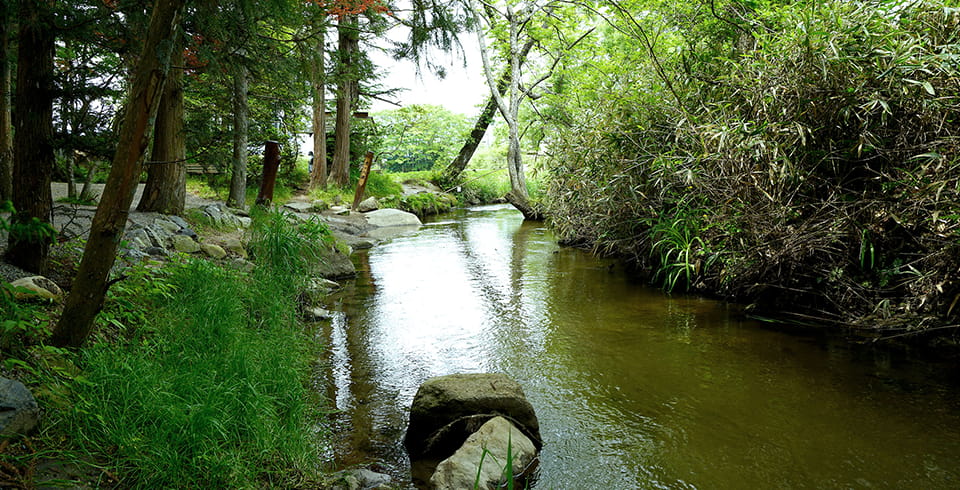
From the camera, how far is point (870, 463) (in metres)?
2.51

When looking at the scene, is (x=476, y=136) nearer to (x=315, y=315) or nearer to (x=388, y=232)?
(x=388, y=232)

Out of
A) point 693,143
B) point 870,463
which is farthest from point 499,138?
point 870,463

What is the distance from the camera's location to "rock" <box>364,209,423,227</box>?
12062 millimetres

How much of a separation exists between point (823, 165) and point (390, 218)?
30.1 ft

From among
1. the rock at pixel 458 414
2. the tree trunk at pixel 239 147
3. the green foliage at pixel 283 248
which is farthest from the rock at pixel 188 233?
the rock at pixel 458 414

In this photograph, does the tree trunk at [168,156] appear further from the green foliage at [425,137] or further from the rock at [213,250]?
the green foliage at [425,137]

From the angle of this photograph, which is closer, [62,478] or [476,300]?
[62,478]

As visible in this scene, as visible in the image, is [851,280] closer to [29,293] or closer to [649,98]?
[649,98]

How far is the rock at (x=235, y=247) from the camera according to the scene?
5773 millimetres

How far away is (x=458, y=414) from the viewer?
9.08ft

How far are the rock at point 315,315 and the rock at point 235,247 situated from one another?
1346 mm

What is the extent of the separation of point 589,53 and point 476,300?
35.2 feet

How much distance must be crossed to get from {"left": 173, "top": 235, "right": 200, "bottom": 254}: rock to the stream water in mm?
1543

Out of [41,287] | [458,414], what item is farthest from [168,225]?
[458,414]
